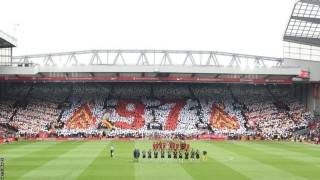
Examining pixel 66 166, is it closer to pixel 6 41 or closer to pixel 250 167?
pixel 250 167

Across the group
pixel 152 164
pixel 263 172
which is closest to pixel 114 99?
pixel 152 164

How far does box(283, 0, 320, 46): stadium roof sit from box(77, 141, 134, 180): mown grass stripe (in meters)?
37.9

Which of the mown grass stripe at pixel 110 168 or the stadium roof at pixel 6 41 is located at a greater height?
the stadium roof at pixel 6 41

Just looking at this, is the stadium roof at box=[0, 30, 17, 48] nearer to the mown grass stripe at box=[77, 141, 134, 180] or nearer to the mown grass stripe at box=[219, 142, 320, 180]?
the mown grass stripe at box=[77, 141, 134, 180]

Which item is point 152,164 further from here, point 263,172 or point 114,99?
point 114,99

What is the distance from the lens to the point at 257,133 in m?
79.5

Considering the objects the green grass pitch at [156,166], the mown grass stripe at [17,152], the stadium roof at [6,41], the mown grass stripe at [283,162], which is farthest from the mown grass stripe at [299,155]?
the stadium roof at [6,41]

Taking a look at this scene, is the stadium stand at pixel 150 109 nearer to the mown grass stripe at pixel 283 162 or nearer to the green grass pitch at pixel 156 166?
the mown grass stripe at pixel 283 162

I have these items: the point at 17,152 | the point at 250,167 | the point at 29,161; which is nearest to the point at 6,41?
the point at 17,152

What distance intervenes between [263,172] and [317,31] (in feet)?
169

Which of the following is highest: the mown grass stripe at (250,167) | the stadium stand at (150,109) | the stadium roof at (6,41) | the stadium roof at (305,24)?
the stadium roof at (305,24)

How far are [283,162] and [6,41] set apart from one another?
4192 cm

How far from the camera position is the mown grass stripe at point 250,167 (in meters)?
35.6

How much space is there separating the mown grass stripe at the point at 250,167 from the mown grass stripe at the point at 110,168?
7405mm
